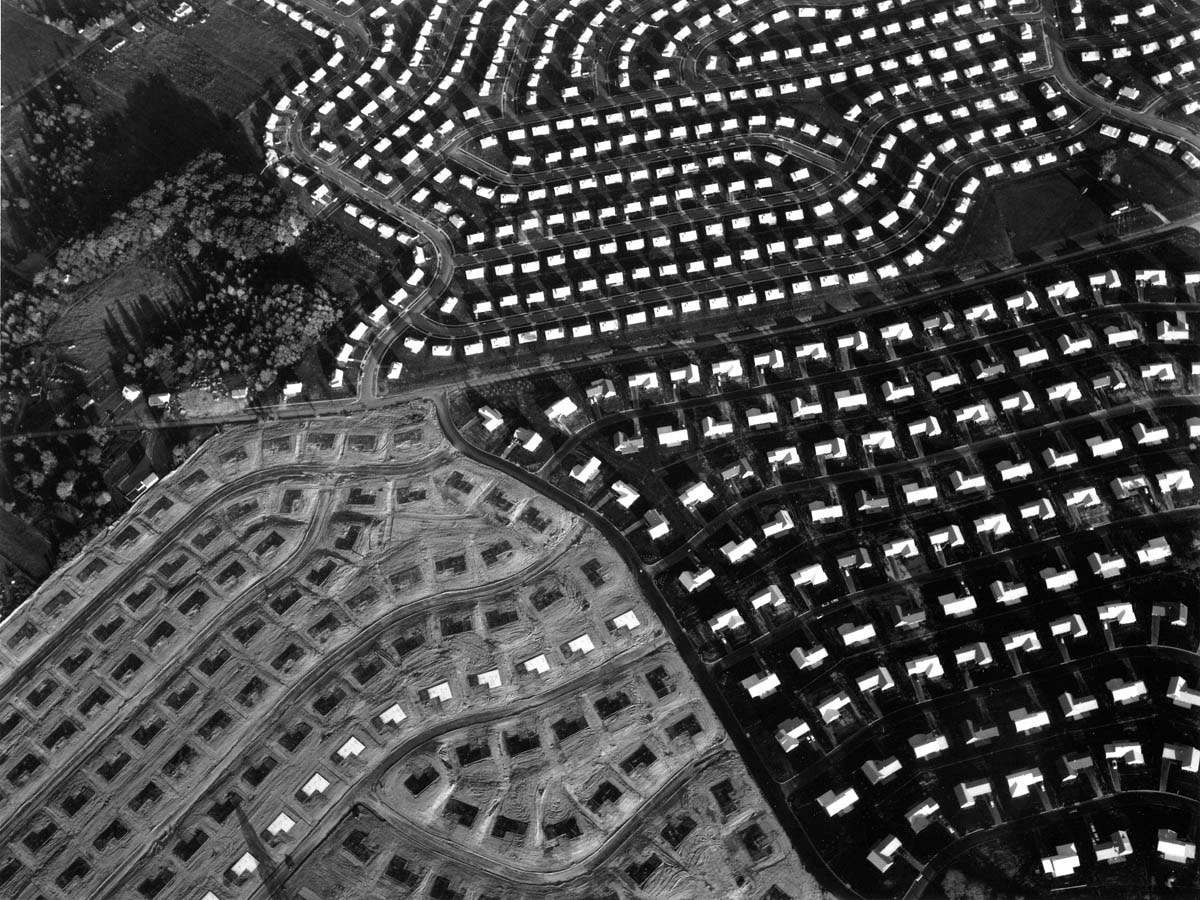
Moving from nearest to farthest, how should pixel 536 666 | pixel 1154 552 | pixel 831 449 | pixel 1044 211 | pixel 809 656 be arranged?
pixel 809 656, pixel 1154 552, pixel 536 666, pixel 831 449, pixel 1044 211

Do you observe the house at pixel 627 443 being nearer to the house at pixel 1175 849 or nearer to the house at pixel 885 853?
the house at pixel 885 853

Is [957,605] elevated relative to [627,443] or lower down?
lower down

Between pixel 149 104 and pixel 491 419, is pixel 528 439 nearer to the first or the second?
pixel 491 419

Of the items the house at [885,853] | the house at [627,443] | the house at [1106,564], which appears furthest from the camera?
the house at [627,443]

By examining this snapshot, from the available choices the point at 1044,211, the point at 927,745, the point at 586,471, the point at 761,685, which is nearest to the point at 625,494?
the point at 586,471

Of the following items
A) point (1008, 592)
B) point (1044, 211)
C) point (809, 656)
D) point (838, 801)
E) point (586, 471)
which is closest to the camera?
point (838, 801)

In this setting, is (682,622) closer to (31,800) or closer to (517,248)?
(517,248)

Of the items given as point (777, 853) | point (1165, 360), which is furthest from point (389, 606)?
point (1165, 360)

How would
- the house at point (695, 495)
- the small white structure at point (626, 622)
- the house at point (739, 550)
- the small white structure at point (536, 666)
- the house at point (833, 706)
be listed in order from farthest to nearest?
1. the house at point (695, 495)
2. the house at point (739, 550)
3. the small white structure at point (626, 622)
4. the small white structure at point (536, 666)
5. the house at point (833, 706)

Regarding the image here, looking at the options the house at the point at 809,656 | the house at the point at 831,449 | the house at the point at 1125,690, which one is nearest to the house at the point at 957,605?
the house at the point at 809,656
